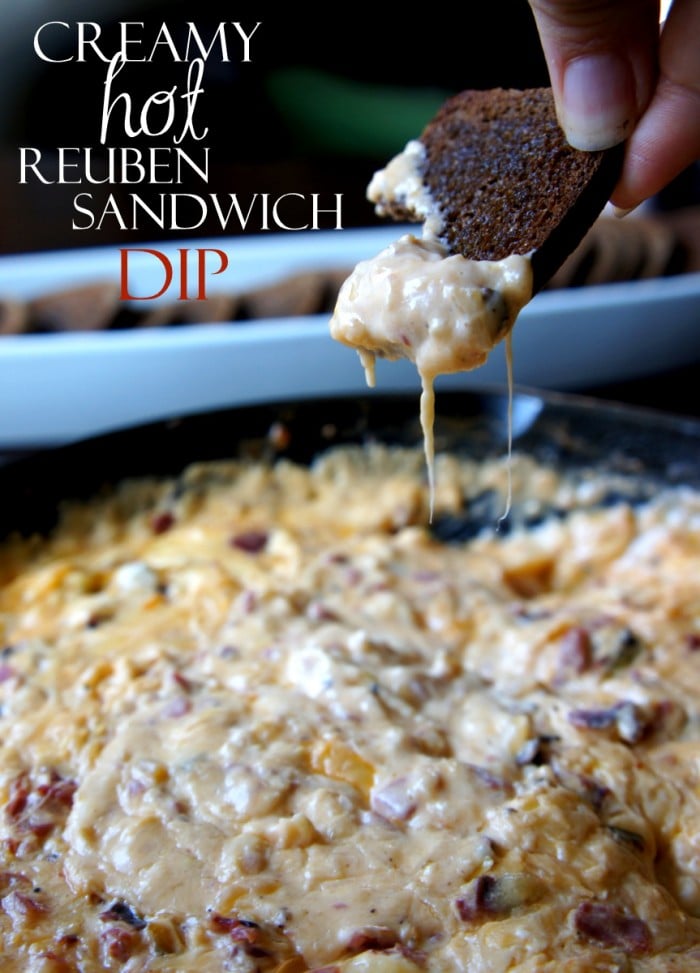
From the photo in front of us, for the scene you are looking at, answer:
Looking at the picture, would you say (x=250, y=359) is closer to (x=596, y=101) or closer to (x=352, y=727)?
(x=352, y=727)

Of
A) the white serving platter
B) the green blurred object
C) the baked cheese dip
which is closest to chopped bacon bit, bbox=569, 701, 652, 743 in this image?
the baked cheese dip

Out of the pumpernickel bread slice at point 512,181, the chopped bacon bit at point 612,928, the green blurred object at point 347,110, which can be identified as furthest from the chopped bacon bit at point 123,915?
the green blurred object at point 347,110

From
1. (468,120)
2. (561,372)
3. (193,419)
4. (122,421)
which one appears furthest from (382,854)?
(561,372)

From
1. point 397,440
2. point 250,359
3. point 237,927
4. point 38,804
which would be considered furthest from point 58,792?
point 250,359

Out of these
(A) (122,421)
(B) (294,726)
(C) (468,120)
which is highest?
(C) (468,120)

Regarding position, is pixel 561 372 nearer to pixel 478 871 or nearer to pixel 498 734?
pixel 498 734

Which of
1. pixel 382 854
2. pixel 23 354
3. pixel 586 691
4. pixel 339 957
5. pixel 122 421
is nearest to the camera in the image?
pixel 339 957
